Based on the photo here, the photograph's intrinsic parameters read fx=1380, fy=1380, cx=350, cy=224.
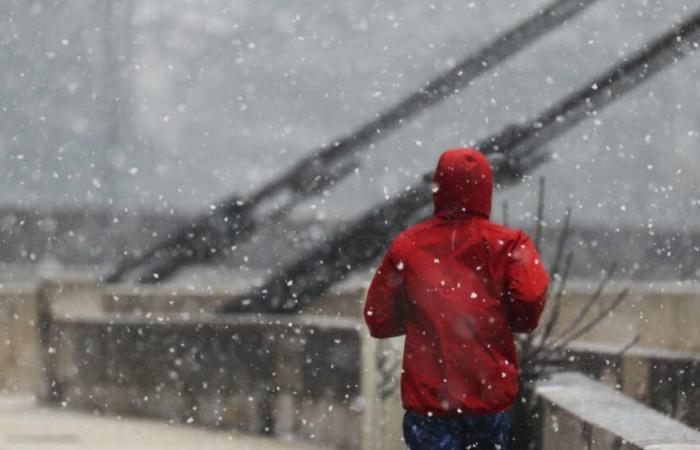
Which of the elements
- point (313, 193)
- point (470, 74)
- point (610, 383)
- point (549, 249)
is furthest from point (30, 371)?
point (549, 249)

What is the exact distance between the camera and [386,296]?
435cm

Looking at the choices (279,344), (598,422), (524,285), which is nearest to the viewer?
(524,285)

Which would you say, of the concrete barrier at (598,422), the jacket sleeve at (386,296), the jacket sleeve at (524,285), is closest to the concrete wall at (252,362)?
the concrete barrier at (598,422)

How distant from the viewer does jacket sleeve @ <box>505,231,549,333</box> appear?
418 centimetres

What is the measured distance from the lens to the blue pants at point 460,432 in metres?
4.30

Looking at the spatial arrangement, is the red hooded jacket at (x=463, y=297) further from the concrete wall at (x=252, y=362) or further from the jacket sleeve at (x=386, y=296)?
the concrete wall at (x=252, y=362)

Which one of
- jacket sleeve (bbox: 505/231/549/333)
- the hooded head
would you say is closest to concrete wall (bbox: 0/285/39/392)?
the hooded head

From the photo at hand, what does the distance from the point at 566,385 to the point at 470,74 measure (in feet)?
19.4

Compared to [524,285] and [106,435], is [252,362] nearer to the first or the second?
[106,435]

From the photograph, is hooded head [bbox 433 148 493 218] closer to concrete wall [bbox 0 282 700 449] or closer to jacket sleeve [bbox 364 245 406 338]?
jacket sleeve [bbox 364 245 406 338]

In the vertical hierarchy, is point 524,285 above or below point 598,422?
above

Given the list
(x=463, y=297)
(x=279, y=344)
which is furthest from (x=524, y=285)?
(x=279, y=344)

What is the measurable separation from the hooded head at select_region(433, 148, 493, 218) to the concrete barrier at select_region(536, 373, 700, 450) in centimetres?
102

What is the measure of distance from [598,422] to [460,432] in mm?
1118
